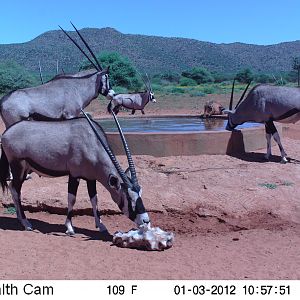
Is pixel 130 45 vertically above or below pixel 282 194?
above

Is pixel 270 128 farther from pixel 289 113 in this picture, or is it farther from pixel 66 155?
pixel 66 155

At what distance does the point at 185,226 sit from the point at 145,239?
1.28 meters

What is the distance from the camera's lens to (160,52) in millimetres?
86125

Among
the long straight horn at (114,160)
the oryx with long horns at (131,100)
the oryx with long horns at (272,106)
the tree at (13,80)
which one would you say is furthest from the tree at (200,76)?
the long straight horn at (114,160)


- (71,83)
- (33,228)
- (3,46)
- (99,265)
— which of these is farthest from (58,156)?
(3,46)

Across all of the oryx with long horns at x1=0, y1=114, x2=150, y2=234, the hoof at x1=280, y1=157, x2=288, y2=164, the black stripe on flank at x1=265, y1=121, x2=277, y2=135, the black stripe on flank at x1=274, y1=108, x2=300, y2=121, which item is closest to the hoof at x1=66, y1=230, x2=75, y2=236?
the oryx with long horns at x1=0, y1=114, x2=150, y2=234

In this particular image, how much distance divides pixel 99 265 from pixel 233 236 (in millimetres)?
1987

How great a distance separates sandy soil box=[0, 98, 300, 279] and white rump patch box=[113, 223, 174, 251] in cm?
9

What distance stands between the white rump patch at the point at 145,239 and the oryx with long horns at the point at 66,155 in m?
0.37

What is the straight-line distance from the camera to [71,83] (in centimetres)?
926

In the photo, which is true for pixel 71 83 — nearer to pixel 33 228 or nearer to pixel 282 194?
pixel 33 228

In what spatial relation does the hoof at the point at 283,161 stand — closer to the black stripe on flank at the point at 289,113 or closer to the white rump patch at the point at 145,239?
the black stripe on flank at the point at 289,113

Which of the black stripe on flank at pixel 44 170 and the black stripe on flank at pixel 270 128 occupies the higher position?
the black stripe on flank at pixel 270 128

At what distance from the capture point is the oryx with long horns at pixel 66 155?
634 cm
